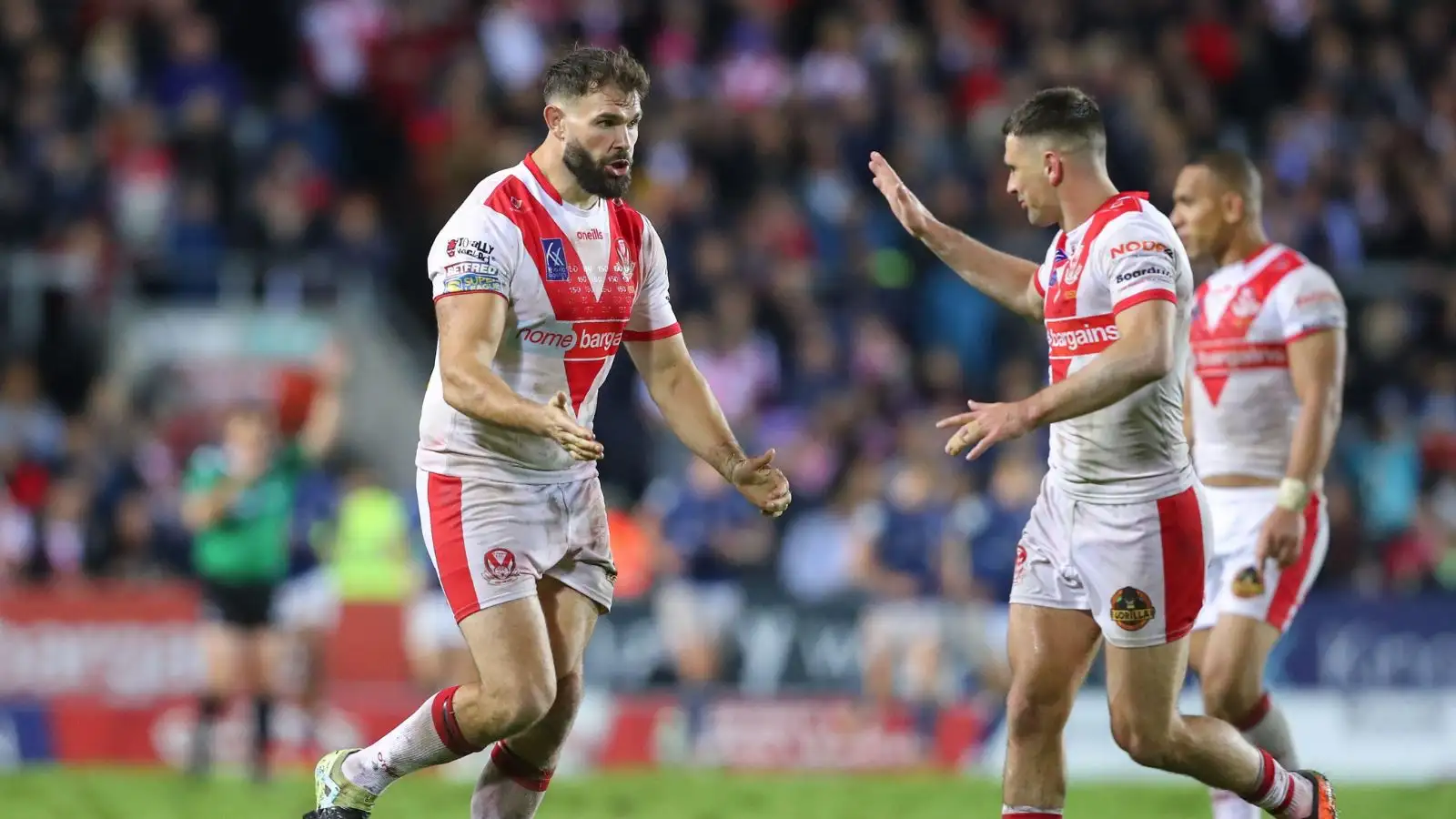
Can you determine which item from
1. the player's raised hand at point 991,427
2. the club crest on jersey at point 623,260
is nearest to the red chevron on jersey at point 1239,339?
the player's raised hand at point 991,427

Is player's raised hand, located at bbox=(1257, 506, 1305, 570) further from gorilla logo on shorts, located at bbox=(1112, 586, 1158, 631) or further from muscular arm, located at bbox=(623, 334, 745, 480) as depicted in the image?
muscular arm, located at bbox=(623, 334, 745, 480)

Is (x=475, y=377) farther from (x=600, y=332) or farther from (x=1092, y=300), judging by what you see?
(x=1092, y=300)

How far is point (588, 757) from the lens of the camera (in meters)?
14.3

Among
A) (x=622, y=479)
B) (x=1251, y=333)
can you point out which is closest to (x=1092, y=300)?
(x=1251, y=333)

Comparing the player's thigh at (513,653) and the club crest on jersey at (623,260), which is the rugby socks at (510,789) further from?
the club crest on jersey at (623,260)

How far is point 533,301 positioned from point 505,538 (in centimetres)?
86

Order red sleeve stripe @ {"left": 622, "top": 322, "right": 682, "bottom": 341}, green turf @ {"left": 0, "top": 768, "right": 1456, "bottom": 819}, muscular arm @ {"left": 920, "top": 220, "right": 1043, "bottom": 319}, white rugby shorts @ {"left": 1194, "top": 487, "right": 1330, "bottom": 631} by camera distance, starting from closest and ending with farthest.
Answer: red sleeve stripe @ {"left": 622, "top": 322, "right": 682, "bottom": 341} → muscular arm @ {"left": 920, "top": 220, "right": 1043, "bottom": 319} → white rugby shorts @ {"left": 1194, "top": 487, "right": 1330, "bottom": 631} → green turf @ {"left": 0, "top": 768, "right": 1456, "bottom": 819}

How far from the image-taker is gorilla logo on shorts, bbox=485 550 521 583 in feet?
22.3

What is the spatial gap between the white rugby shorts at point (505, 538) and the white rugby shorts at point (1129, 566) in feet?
5.44

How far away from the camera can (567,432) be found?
6.13 m

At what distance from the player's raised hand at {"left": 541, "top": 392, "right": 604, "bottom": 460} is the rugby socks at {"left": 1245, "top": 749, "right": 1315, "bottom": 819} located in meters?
2.87

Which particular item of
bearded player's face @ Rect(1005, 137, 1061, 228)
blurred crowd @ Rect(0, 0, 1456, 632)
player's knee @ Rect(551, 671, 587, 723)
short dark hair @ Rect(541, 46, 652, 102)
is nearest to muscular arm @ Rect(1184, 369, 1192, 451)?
bearded player's face @ Rect(1005, 137, 1061, 228)

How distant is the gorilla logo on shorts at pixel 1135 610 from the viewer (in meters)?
6.88

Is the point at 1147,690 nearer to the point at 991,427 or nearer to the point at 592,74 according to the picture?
the point at 991,427
